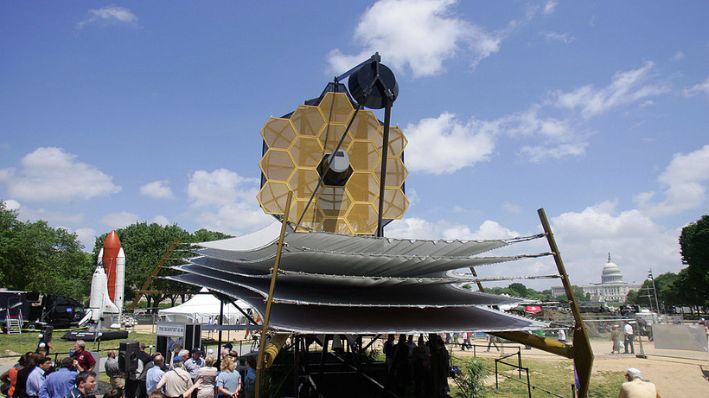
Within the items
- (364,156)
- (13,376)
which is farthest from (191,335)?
(364,156)

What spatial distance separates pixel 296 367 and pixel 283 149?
7.51 m

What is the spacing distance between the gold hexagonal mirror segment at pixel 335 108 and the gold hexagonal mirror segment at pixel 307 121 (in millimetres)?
253

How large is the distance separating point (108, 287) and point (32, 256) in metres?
11.7

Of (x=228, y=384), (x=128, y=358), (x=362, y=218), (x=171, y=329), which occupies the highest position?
(x=362, y=218)

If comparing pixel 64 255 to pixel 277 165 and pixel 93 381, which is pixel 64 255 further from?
pixel 93 381

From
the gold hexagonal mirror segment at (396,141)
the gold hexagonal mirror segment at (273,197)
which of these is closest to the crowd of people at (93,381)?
the gold hexagonal mirror segment at (273,197)

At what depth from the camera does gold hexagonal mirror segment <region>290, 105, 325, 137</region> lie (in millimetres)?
15453

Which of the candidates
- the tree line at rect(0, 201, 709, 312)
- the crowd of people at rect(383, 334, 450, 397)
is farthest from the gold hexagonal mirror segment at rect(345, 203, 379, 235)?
the tree line at rect(0, 201, 709, 312)

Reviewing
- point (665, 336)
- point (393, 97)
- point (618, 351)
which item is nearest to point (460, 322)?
point (393, 97)

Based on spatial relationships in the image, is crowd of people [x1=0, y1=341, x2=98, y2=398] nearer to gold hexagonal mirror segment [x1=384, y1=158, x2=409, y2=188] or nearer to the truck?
gold hexagonal mirror segment [x1=384, y1=158, x2=409, y2=188]

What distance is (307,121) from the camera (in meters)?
15.6

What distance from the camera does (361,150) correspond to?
16.1 metres

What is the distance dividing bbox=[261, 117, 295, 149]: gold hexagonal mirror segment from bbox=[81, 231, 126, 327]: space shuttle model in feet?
79.7

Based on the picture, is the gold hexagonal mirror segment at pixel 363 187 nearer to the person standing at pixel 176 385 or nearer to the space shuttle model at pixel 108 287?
the person standing at pixel 176 385
